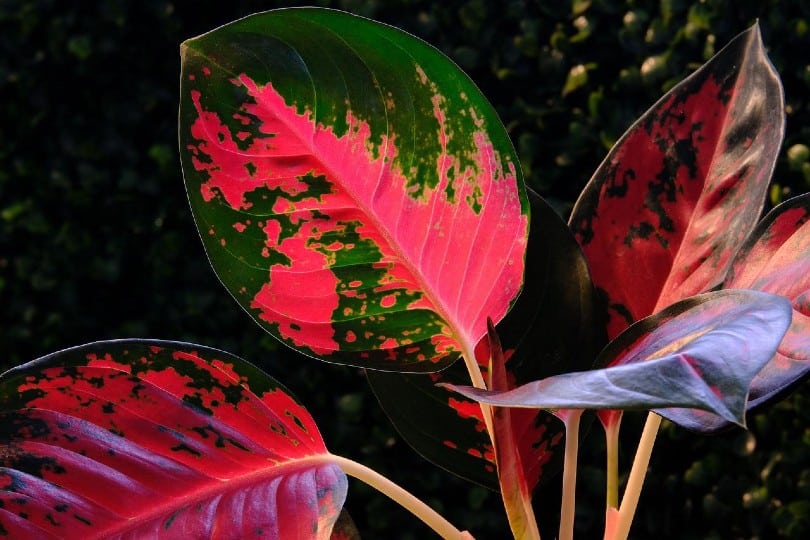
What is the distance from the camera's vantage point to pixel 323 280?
0.46m

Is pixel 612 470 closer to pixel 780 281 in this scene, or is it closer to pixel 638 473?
pixel 638 473

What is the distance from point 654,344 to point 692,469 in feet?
3.45

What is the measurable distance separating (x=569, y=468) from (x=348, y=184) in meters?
0.20

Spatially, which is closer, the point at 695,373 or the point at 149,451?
the point at 695,373

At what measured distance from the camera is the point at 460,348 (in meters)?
0.49

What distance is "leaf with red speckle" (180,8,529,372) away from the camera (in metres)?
0.42

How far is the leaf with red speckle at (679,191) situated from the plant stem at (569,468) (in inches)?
4.2

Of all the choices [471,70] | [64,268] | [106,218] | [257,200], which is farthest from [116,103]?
[257,200]

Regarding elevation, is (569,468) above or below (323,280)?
below

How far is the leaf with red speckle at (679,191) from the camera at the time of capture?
1.63ft

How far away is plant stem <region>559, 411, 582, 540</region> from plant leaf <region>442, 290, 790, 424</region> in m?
0.12

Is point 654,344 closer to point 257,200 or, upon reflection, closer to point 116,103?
point 257,200

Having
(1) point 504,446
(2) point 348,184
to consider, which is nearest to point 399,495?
(1) point 504,446

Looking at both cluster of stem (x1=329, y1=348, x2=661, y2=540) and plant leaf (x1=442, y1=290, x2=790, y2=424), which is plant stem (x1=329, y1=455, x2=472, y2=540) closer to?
cluster of stem (x1=329, y1=348, x2=661, y2=540)
